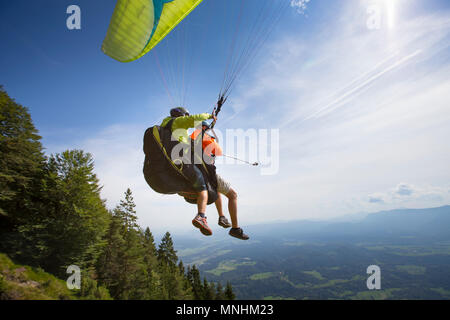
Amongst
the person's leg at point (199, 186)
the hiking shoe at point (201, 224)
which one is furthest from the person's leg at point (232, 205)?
the hiking shoe at point (201, 224)

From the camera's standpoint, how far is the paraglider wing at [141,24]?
444 centimetres

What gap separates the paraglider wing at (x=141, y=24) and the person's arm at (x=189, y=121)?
2497mm

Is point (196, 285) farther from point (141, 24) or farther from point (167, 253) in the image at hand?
point (141, 24)

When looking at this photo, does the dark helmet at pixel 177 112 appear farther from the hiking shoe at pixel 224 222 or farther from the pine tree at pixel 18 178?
the pine tree at pixel 18 178

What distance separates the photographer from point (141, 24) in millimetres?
4738

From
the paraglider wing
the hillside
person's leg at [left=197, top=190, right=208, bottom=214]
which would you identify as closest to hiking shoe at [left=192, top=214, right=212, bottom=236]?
person's leg at [left=197, top=190, right=208, bottom=214]

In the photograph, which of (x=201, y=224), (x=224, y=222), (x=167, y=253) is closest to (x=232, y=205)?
(x=224, y=222)

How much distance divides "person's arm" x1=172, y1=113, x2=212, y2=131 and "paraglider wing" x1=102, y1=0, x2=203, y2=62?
2.50 meters

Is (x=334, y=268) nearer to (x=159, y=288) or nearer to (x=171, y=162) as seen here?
(x=159, y=288)

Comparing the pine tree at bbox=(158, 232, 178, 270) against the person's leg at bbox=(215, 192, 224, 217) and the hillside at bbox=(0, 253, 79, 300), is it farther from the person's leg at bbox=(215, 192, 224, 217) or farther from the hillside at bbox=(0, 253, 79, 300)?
the person's leg at bbox=(215, 192, 224, 217)

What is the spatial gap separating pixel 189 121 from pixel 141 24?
10.2 feet

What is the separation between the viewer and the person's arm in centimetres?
349

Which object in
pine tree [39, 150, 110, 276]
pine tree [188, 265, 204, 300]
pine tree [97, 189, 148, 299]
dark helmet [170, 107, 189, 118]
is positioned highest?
dark helmet [170, 107, 189, 118]

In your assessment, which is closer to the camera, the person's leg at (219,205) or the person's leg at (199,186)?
the person's leg at (199,186)
